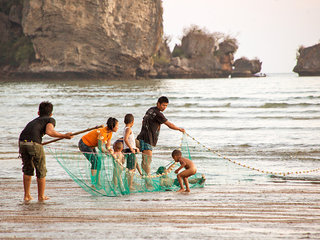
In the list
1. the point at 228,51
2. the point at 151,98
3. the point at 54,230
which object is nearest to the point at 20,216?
the point at 54,230

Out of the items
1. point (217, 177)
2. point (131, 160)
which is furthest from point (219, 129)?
point (131, 160)

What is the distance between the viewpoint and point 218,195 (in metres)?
7.09

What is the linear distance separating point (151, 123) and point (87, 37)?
65896mm

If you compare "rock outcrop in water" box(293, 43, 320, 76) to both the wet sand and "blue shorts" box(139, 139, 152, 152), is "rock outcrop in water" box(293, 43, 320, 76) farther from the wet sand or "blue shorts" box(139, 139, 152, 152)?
"blue shorts" box(139, 139, 152, 152)

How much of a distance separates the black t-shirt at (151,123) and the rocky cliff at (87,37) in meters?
63.7

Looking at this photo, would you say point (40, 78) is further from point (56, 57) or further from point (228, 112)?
point (228, 112)

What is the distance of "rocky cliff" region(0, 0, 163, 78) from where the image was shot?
6969cm

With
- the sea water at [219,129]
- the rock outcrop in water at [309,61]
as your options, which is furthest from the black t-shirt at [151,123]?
the rock outcrop in water at [309,61]

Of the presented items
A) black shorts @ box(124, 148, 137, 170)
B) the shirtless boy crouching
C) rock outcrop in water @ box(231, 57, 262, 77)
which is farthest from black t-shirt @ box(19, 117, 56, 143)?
rock outcrop in water @ box(231, 57, 262, 77)

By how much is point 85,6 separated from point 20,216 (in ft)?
221

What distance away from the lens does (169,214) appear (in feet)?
18.7

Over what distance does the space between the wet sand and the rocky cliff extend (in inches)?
2537

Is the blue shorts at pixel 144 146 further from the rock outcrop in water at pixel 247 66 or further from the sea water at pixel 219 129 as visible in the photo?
the rock outcrop in water at pixel 247 66

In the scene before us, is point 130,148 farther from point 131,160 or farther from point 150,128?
point 150,128
